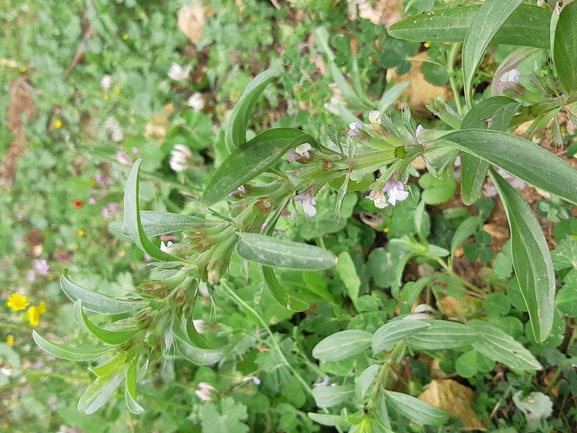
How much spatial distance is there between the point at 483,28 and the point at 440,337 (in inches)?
35.3

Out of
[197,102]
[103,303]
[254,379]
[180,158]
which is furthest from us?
[197,102]

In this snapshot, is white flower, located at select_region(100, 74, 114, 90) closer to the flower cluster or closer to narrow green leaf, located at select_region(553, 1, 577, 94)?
the flower cluster

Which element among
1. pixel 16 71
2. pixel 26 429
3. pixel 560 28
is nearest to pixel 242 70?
pixel 560 28

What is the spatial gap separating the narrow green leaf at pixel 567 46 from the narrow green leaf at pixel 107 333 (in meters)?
1.03

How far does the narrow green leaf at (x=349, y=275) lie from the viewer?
6.33 ft

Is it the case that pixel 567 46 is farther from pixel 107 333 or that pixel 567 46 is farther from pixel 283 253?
pixel 107 333

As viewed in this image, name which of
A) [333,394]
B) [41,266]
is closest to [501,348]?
[333,394]

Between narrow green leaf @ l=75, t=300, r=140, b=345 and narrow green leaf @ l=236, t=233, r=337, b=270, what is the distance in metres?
0.28

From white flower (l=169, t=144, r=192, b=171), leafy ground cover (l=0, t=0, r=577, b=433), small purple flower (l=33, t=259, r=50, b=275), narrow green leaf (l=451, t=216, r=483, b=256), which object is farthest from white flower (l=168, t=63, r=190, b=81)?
narrow green leaf (l=451, t=216, r=483, b=256)

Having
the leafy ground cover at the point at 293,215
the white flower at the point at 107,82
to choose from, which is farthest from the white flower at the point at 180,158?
the white flower at the point at 107,82

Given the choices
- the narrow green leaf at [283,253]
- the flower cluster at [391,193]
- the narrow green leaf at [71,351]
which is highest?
the flower cluster at [391,193]

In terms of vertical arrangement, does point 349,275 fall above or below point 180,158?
below

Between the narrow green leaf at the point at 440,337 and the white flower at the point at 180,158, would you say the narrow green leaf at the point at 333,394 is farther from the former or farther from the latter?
the white flower at the point at 180,158

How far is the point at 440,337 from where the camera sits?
4.67 ft
